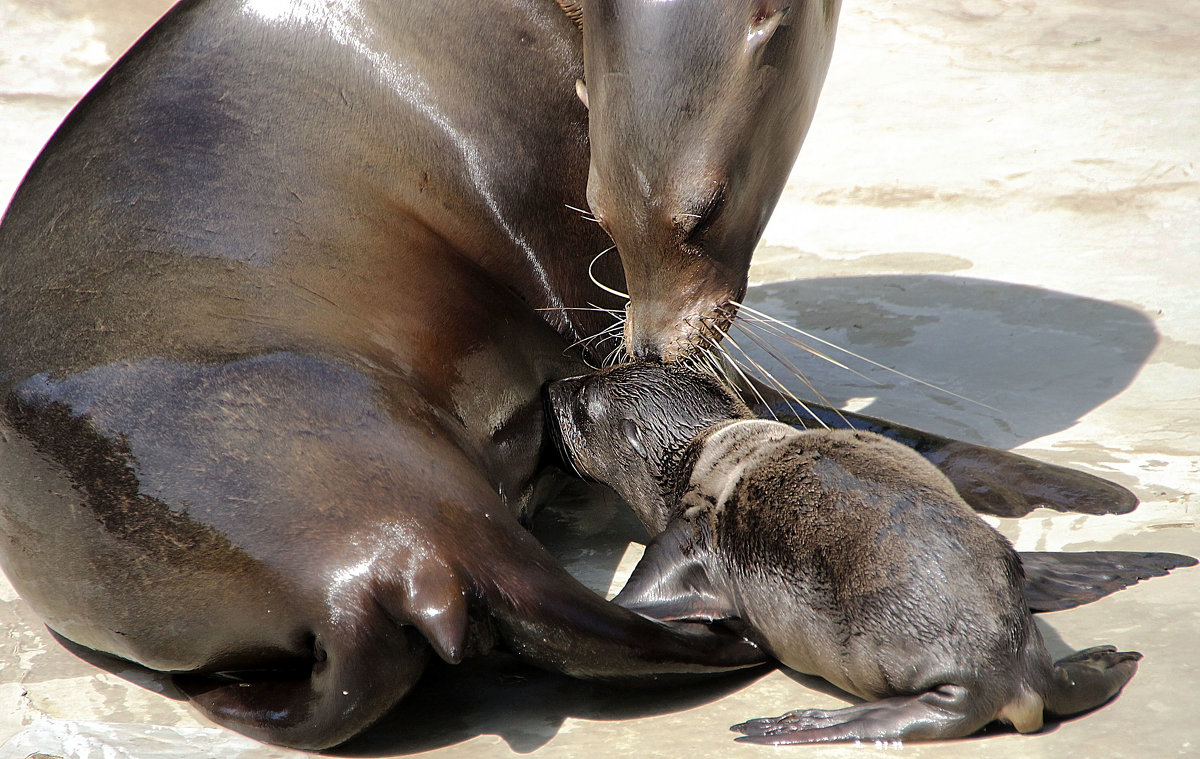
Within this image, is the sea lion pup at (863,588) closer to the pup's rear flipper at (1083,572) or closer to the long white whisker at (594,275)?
the pup's rear flipper at (1083,572)

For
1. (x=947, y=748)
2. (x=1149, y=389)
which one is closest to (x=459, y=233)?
(x=947, y=748)

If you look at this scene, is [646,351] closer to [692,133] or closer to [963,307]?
[692,133]

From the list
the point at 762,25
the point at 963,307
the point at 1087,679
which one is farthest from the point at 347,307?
the point at 963,307

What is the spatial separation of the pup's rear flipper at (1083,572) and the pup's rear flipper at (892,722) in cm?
56

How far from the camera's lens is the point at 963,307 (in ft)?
18.9

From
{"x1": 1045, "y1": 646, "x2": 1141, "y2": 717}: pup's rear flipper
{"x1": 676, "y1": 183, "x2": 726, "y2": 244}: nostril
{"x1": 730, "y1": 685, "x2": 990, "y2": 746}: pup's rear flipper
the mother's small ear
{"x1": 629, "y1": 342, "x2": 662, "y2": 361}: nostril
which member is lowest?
{"x1": 730, "y1": 685, "x2": 990, "y2": 746}: pup's rear flipper

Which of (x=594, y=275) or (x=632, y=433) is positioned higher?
(x=594, y=275)

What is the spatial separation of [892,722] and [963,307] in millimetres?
3260

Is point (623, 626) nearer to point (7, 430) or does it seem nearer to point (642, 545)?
point (642, 545)

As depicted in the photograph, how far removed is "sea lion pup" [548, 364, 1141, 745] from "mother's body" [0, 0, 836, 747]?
218 mm

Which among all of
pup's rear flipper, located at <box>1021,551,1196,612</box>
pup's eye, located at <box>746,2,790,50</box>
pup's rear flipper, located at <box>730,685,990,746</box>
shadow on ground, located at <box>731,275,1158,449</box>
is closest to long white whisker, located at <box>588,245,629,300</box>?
pup's eye, located at <box>746,2,790,50</box>

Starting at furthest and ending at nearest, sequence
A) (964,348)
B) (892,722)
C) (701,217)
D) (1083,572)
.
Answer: (964,348), (701,217), (1083,572), (892,722)

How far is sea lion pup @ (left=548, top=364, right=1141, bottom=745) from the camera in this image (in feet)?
9.24

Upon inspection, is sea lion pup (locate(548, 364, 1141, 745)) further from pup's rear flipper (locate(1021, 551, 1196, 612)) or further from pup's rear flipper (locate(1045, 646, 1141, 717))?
pup's rear flipper (locate(1021, 551, 1196, 612))
